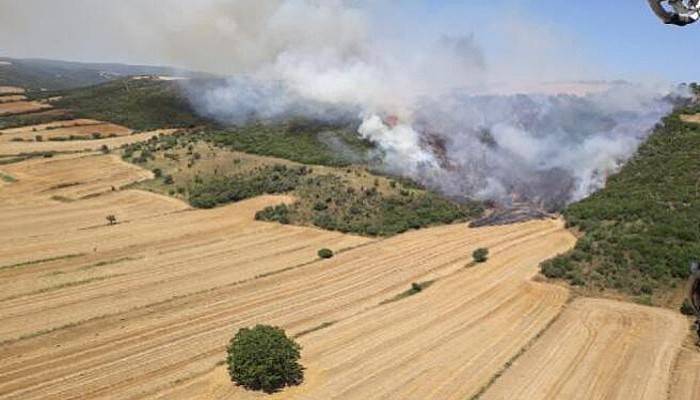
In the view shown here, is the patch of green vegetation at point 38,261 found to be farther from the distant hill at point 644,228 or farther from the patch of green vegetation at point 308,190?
the distant hill at point 644,228

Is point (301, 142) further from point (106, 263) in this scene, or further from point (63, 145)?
point (106, 263)

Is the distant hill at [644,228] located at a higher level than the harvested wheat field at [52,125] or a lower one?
higher

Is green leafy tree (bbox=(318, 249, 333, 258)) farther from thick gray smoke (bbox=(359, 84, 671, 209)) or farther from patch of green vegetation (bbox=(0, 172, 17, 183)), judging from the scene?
patch of green vegetation (bbox=(0, 172, 17, 183))

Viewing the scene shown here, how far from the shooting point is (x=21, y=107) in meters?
146

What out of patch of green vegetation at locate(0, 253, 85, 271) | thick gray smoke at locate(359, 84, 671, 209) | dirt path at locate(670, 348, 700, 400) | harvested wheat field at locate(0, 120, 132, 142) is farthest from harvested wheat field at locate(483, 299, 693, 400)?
harvested wheat field at locate(0, 120, 132, 142)

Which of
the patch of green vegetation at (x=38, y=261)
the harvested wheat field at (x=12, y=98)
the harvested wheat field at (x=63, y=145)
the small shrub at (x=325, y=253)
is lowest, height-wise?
the harvested wheat field at (x=12, y=98)

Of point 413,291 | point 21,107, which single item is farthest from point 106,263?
point 21,107

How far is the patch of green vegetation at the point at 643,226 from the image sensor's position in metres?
42.2

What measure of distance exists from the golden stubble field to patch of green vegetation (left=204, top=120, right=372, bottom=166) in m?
18.9

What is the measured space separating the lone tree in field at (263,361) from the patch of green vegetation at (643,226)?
69.2ft

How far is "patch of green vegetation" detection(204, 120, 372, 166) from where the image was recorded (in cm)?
7600

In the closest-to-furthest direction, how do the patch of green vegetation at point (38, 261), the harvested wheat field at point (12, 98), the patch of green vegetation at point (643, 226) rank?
1. the patch of green vegetation at point (643, 226)
2. the patch of green vegetation at point (38, 261)
3. the harvested wheat field at point (12, 98)

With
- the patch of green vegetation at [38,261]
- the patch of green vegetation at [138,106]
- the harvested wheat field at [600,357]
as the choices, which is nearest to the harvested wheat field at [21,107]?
→ the patch of green vegetation at [138,106]

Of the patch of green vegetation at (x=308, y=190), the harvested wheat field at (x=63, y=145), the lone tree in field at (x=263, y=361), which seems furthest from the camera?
the harvested wheat field at (x=63, y=145)
